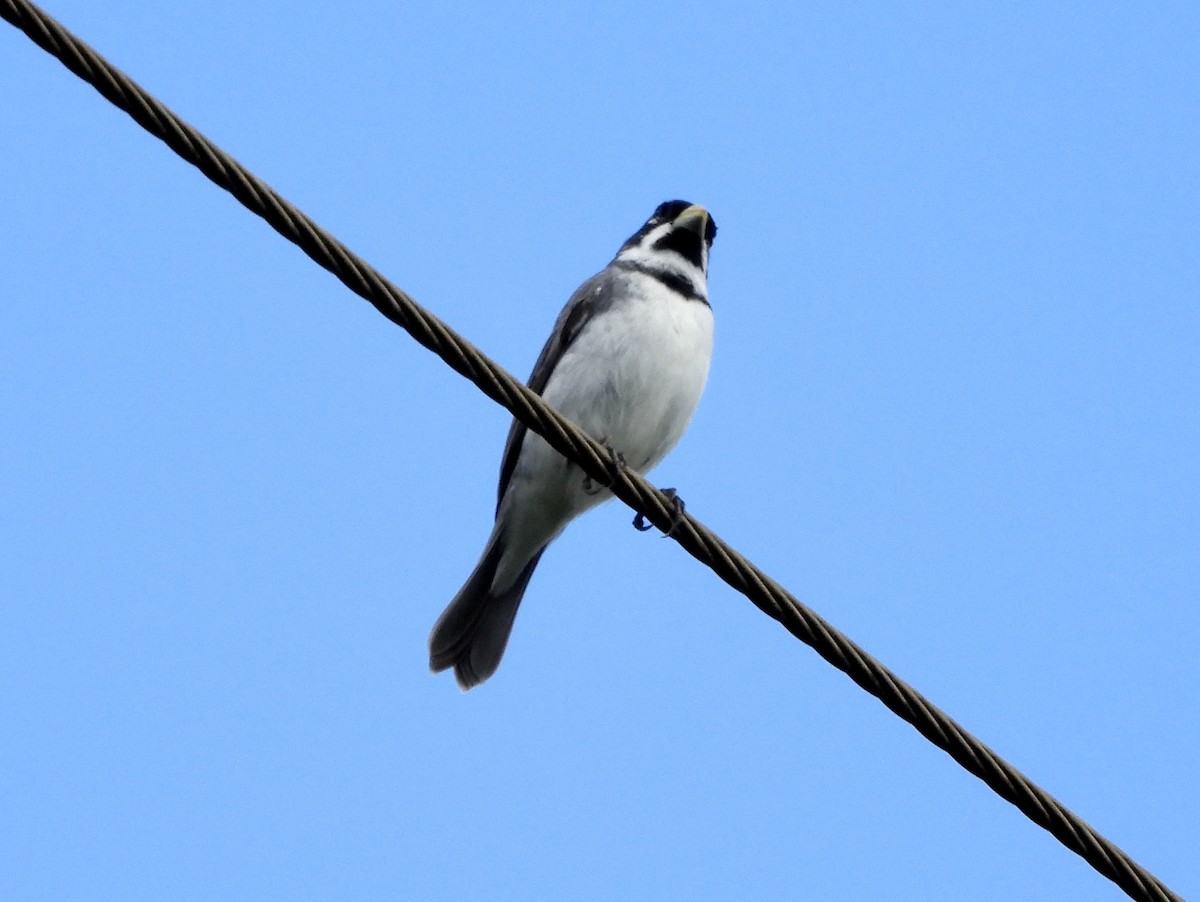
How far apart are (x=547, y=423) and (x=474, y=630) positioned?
3206 mm

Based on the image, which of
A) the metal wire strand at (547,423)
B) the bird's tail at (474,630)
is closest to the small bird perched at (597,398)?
the bird's tail at (474,630)

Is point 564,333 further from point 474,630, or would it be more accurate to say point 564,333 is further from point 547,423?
point 547,423

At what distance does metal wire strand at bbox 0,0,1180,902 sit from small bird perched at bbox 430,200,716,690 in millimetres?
2093

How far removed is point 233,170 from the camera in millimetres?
3668

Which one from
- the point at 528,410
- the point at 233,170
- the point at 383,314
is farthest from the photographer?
the point at 528,410

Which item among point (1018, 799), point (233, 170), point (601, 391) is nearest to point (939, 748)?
point (1018, 799)

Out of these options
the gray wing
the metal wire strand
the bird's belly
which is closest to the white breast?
the bird's belly

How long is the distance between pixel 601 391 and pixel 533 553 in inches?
40.0

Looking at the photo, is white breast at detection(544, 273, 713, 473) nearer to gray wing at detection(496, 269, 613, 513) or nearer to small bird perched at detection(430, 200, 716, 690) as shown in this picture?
small bird perched at detection(430, 200, 716, 690)

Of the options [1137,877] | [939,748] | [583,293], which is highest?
[583,293]

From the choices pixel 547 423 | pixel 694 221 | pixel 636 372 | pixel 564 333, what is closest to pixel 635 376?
pixel 636 372

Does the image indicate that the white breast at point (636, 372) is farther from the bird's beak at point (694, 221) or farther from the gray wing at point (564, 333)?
the bird's beak at point (694, 221)

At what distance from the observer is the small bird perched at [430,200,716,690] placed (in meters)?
6.76

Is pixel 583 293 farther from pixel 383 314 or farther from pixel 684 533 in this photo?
pixel 383 314
